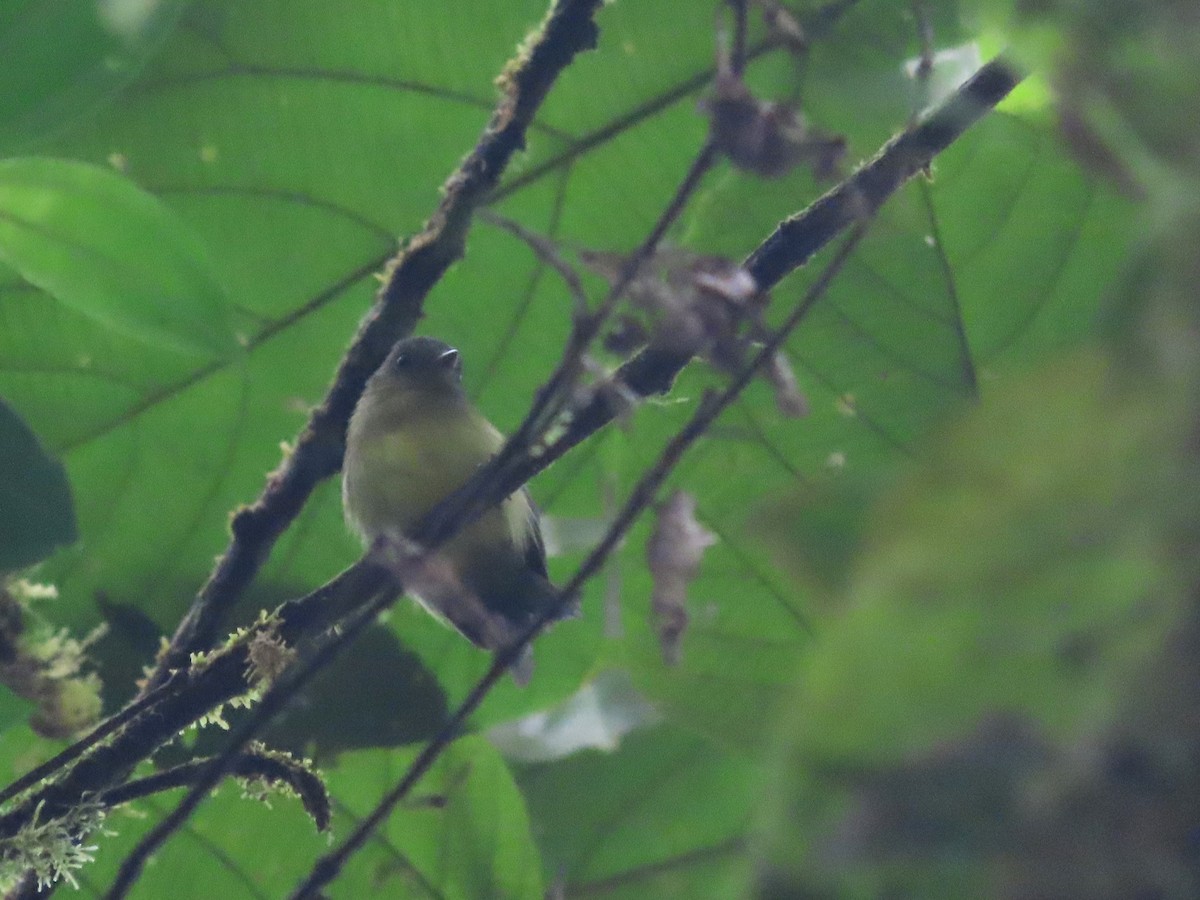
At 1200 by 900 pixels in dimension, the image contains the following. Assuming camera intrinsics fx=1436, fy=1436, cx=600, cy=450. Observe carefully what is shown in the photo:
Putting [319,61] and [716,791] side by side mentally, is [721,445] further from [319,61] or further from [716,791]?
[319,61]

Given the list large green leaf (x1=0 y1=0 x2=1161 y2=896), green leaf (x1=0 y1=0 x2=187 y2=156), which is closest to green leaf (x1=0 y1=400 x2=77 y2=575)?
green leaf (x1=0 y1=0 x2=187 y2=156)

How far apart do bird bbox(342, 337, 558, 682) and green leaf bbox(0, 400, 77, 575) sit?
84 cm

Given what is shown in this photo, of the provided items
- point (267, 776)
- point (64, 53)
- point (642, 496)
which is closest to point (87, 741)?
point (267, 776)

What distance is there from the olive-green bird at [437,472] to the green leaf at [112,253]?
3.44ft

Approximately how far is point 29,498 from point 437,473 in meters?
1.04

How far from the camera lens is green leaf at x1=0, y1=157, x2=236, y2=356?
145cm

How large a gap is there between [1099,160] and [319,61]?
2.08 metres

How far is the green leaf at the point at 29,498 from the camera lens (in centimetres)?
163

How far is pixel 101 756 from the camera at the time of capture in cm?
196

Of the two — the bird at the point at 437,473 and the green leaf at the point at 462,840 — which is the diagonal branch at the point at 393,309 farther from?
the green leaf at the point at 462,840

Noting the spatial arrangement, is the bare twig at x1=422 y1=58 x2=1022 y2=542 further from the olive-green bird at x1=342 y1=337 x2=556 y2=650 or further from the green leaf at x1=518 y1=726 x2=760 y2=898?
the green leaf at x1=518 y1=726 x2=760 y2=898

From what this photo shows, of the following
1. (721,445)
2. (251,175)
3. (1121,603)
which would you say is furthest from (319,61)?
(1121,603)

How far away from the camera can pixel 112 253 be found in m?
1.47

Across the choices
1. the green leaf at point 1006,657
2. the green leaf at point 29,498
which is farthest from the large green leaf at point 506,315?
the green leaf at point 1006,657
